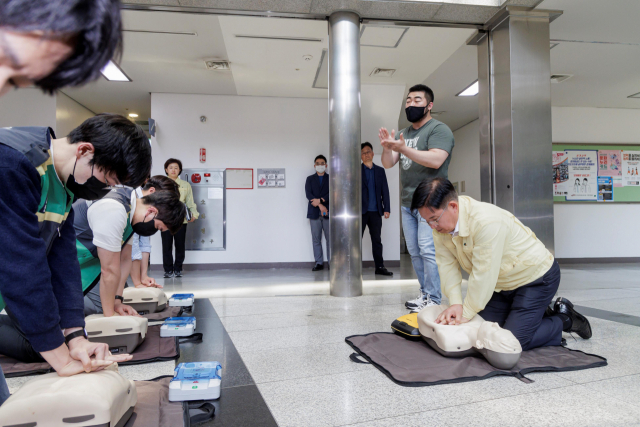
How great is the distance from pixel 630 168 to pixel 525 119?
5207 mm

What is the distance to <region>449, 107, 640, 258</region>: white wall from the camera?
753cm

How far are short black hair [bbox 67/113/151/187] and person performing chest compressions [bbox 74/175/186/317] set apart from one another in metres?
1.08

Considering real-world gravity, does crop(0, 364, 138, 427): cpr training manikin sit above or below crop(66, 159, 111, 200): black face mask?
below

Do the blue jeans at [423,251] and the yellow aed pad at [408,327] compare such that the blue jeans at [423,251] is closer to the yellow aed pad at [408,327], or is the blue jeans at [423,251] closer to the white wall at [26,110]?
the yellow aed pad at [408,327]

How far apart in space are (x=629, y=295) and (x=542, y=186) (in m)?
1.25

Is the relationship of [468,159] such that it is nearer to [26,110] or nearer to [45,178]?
[26,110]

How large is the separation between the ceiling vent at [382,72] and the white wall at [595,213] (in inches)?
141

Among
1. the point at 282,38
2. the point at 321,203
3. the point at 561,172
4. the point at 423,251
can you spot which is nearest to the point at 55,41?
the point at 423,251

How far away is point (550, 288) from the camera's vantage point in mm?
2117

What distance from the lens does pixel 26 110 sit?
242 inches

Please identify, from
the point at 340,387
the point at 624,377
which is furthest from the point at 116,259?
the point at 624,377

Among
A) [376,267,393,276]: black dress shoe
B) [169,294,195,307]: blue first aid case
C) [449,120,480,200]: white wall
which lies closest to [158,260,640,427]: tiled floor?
[169,294,195,307]: blue first aid case

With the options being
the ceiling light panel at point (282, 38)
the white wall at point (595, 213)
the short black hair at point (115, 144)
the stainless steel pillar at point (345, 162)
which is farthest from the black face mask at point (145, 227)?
the white wall at point (595, 213)

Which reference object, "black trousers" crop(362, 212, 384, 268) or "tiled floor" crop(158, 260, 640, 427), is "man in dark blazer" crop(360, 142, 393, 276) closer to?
"black trousers" crop(362, 212, 384, 268)
